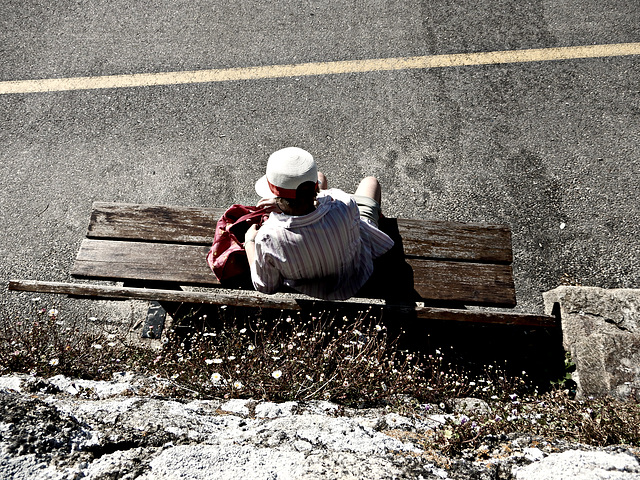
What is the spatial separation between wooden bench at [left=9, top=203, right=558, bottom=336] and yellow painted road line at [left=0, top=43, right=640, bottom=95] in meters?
2.07

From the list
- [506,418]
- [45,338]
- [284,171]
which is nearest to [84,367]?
[45,338]

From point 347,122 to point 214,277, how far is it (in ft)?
7.00

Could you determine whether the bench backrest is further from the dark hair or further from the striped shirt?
the dark hair

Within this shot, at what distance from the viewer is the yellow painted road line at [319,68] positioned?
187 inches

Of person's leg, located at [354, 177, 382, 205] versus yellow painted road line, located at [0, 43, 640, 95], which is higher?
yellow painted road line, located at [0, 43, 640, 95]

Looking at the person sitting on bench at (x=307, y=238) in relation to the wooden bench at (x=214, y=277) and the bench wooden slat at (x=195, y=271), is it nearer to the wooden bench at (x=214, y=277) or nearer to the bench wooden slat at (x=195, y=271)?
the wooden bench at (x=214, y=277)

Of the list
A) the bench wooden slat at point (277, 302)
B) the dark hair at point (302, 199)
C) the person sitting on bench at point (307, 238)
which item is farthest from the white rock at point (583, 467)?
the dark hair at point (302, 199)

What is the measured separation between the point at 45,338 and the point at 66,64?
3218 mm

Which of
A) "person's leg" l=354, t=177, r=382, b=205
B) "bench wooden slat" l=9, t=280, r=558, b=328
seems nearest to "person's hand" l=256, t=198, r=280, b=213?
"bench wooden slat" l=9, t=280, r=558, b=328

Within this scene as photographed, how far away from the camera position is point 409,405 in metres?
2.68

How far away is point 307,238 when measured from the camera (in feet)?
8.60

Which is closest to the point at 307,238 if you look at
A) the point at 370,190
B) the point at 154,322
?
the point at 370,190

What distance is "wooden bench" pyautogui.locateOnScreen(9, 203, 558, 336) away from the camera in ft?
9.55

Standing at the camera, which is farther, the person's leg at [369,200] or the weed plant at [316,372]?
the person's leg at [369,200]
